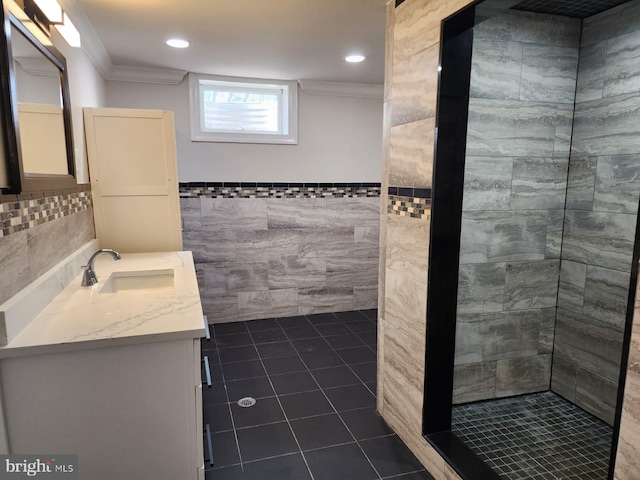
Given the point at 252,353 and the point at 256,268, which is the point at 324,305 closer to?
the point at 256,268

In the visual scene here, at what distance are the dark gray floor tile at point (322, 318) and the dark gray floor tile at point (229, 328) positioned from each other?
0.67 m

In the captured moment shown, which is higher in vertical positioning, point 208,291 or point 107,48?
point 107,48

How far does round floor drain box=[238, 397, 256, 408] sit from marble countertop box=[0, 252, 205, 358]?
953 mm

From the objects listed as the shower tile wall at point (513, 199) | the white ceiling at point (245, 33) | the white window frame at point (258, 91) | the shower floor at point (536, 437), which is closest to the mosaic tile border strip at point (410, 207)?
the shower tile wall at point (513, 199)

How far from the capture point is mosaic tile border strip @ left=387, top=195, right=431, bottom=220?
74.6 inches

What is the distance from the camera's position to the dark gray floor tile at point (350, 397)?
2.57 meters

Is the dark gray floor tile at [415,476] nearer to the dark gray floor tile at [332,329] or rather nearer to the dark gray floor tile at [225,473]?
the dark gray floor tile at [225,473]

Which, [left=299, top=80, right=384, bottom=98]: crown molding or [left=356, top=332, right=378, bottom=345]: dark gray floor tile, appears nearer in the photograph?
[left=356, top=332, right=378, bottom=345]: dark gray floor tile

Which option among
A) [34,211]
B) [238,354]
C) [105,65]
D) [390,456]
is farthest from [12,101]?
[238,354]

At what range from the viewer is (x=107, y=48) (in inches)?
114

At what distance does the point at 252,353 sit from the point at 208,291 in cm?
91

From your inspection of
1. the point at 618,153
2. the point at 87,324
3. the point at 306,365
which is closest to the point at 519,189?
the point at 618,153

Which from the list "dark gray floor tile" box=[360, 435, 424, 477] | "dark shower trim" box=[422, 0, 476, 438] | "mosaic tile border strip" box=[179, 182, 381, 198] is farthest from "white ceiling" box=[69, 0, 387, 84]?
"dark gray floor tile" box=[360, 435, 424, 477]

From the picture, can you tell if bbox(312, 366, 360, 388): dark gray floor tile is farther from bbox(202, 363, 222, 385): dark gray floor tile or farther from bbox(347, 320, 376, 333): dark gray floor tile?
bbox(347, 320, 376, 333): dark gray floor tile
